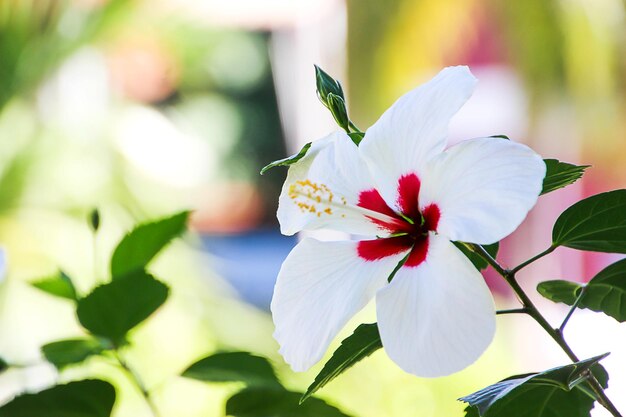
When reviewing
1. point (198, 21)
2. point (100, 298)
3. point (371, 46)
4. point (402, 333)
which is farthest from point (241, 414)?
point (198, 21)

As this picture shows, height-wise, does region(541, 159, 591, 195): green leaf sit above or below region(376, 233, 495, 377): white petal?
above

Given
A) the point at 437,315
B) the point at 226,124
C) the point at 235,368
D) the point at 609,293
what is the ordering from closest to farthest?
the point at 437,315
the point at 609,293
the point at 235,368
the point at 226,124

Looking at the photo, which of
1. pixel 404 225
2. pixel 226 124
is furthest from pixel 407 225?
pixel 226 124

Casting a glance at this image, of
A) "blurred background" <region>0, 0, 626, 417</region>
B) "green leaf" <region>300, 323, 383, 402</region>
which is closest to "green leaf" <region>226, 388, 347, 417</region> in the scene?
"green leaf" <region>300, 323, 383, 402</region>

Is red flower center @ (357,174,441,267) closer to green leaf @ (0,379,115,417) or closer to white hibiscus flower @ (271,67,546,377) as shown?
white hibiscus flower @ (271,67,546,377)

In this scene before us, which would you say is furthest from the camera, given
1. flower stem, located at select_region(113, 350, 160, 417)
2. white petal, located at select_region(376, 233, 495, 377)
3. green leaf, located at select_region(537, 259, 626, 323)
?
flower stem, located at select_region(113, 350, 160, 417)

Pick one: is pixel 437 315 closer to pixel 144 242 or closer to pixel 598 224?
pixel 598 224

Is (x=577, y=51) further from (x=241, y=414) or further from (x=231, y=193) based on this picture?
(x=241, y=414)
